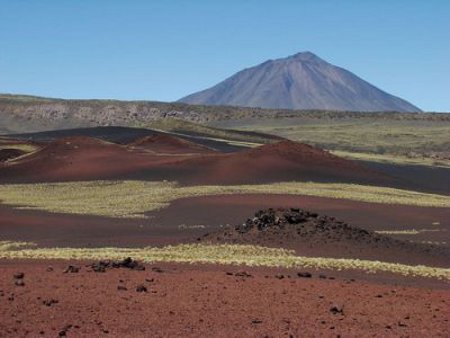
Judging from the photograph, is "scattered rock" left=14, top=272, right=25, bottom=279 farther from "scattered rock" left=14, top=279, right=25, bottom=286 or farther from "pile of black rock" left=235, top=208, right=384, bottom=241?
"pile of black rock" left=235, top=208, right=384, bottom=241

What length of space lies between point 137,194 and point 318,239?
27046 millimetres

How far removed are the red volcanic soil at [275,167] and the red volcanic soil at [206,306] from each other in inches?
1634

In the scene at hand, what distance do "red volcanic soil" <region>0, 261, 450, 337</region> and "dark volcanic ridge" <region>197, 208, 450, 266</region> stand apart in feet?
30.1

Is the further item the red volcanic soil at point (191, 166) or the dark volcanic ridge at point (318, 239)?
the red volcanic soil at point (191, 166)

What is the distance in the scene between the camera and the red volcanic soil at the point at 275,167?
63938mm

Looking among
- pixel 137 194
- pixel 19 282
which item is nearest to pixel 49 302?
pixel 19 282

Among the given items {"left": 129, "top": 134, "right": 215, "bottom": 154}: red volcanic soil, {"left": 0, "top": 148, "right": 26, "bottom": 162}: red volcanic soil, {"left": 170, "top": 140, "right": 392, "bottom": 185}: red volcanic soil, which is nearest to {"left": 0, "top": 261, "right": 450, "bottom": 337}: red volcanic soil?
{"left": 170, "top": 140, "right": 392, "bottom": 185}: red volcanic soil

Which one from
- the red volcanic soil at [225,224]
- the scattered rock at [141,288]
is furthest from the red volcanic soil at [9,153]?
the scattered rock at [141,288]

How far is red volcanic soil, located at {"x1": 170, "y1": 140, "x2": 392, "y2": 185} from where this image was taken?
63.9 metres

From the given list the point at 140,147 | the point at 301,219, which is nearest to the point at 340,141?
the point at 140,147

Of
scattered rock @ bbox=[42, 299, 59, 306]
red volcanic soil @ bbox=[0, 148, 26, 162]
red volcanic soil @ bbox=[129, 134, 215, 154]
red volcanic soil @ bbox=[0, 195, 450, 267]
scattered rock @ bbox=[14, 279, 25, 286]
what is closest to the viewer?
scattered rock @ bbox=[42, 299, 59, 306]

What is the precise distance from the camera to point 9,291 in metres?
17.3

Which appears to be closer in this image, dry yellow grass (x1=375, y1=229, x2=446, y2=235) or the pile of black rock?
the pile of black rock

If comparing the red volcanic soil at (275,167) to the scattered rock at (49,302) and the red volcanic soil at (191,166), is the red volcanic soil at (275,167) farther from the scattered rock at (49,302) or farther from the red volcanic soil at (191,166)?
the scattered rock at (49,302)
